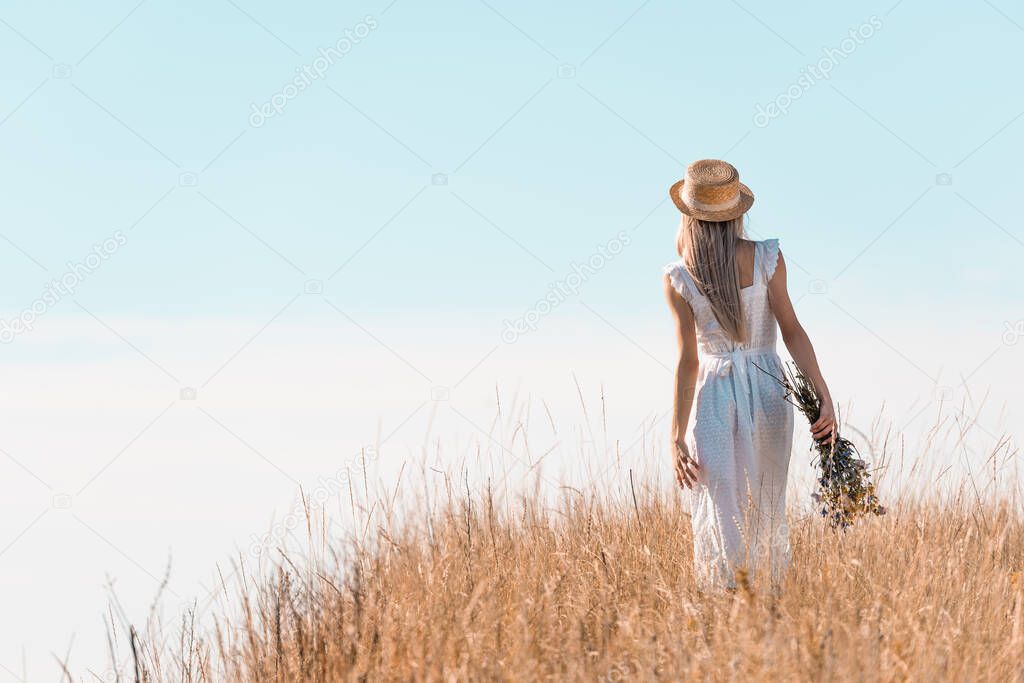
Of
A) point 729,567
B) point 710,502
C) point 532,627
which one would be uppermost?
point 710,502

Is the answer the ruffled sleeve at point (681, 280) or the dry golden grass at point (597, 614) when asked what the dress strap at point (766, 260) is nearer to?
the ruffled sleeve at point (681, 280)

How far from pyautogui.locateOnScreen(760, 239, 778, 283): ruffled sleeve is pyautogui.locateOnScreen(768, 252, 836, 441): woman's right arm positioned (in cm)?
2

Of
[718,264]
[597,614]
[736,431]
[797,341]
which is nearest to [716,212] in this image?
[718,264]

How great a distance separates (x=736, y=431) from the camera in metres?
4.80

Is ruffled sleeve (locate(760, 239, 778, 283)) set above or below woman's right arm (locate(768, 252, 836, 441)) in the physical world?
above

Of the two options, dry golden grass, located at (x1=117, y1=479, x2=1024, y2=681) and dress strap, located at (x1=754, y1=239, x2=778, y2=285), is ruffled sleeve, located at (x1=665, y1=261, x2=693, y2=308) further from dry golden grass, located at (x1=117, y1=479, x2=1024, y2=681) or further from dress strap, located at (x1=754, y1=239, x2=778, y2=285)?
dry golden grass, located at (x1=117, y1=479, x2=1024, y2=681)

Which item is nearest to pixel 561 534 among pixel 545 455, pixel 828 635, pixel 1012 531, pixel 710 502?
pixel 545 455

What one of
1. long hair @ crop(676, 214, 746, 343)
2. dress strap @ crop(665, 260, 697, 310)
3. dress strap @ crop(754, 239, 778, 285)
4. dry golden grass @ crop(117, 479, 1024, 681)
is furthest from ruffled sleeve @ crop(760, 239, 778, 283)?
dry golden grass @ crop(117, 479, 1024, 681)

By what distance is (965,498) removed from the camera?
6.62m

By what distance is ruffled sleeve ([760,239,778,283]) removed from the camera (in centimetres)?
480

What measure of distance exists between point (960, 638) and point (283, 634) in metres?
2.80

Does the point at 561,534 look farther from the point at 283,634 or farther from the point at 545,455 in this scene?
the point at 283,634

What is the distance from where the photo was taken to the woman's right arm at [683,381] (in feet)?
15.6

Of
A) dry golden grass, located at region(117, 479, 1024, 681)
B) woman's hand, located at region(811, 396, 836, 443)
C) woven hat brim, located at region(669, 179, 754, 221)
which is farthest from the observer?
woven hat brim, located at region(669, 179, 754, 221)
